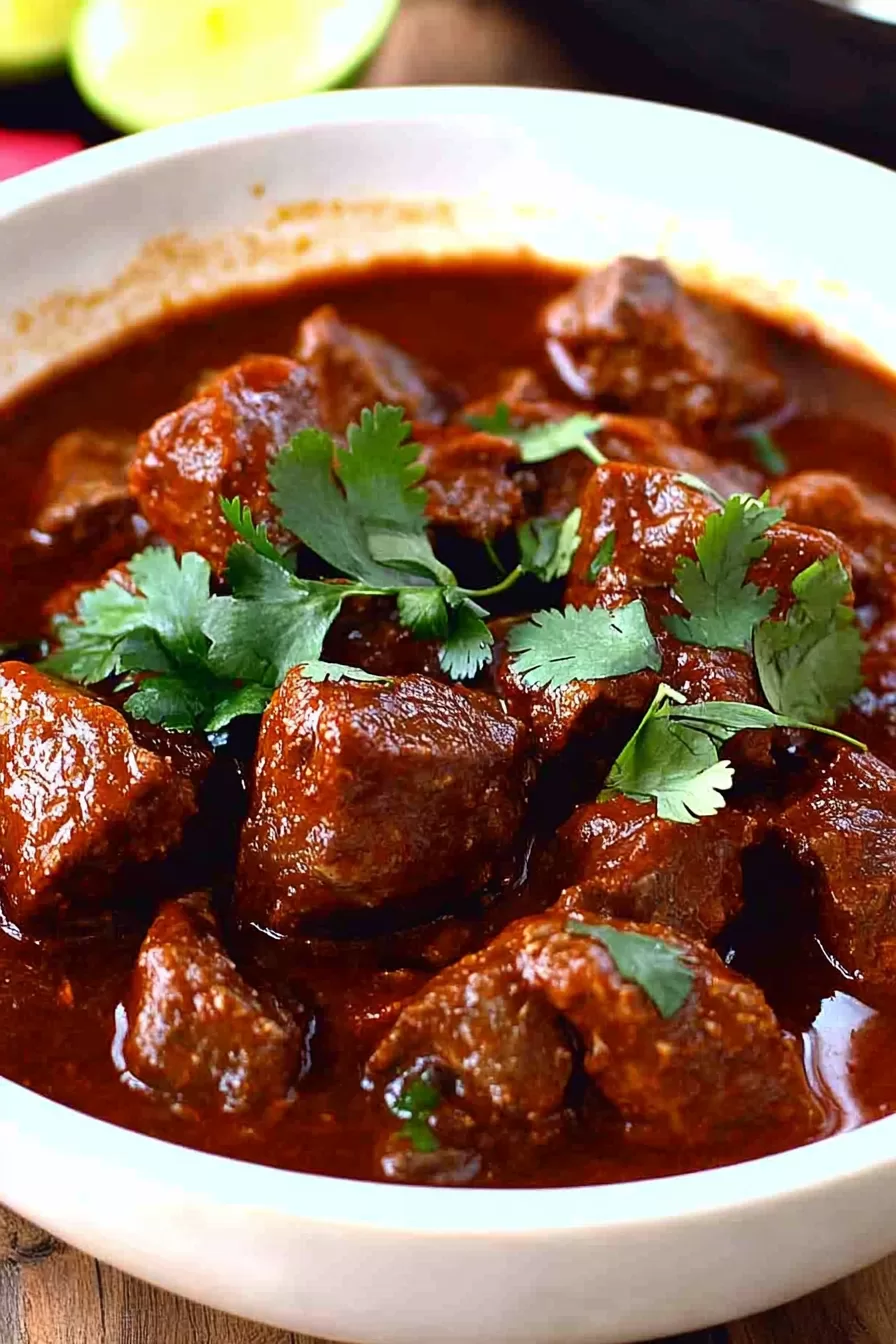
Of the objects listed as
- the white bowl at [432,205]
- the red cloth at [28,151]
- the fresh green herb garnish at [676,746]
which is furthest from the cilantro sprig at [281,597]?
the red cloth at [28,151]

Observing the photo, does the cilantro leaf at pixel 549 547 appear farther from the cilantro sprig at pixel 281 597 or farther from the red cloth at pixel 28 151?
the red cloth at pixel 28 151

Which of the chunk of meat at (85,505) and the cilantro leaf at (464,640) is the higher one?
the cilantro leaf at (464,640)

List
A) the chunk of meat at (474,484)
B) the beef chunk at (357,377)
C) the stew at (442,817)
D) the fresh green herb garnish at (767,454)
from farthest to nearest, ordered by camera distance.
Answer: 1. the fresh green herb garnish at (767,454)
2. the beef chunk at (357,377)
3. the chunk of meat at (474,484)
4. the stew at (442,817)

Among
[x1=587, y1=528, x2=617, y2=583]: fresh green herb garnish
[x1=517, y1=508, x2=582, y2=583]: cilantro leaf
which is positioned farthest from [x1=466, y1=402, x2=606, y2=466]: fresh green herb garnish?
[x1=587, y1=528, x2=617, y2=583]: fresh green herb garnish

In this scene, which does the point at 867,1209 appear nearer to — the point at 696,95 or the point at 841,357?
the point at 841,357

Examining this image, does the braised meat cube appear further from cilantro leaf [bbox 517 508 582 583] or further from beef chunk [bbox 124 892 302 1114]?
beef chunk [bbox 124 892 302 1114]

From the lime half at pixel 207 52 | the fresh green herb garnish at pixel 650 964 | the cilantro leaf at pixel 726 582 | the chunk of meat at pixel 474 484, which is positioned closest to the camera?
the fresh green herb garnish at pixel 650 964
